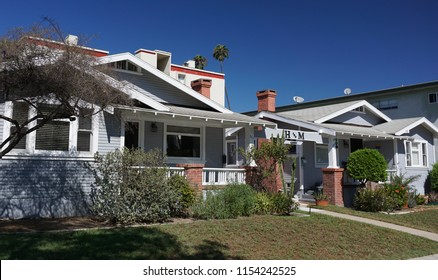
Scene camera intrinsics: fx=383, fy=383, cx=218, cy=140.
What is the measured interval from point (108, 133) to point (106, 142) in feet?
0.93

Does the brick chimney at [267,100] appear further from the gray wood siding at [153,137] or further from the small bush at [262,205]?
the small bush at [262,205]

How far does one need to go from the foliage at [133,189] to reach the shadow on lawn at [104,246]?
146cm

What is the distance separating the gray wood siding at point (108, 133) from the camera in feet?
37.8

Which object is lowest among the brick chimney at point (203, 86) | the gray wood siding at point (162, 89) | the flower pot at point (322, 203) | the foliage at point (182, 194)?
the flower pot at point (322, 203)

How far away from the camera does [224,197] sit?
444 inches

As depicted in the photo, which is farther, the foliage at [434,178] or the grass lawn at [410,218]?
the foliage at [434,178]

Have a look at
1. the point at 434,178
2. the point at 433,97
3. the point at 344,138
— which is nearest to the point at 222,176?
the point at 344,138

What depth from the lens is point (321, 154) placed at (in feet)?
61.2

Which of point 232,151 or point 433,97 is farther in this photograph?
point 433,97

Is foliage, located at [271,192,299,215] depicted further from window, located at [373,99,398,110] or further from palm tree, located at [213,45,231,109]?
palm tree, located at [213,45,231,109]

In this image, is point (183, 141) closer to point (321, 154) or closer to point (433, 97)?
point (321, 154)

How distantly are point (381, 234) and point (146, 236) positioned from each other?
20.7ft

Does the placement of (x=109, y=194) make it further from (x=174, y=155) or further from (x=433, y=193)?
(x=433, y=193)

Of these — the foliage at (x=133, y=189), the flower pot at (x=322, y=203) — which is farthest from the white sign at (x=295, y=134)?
the foliage at (x=133, y=189)
